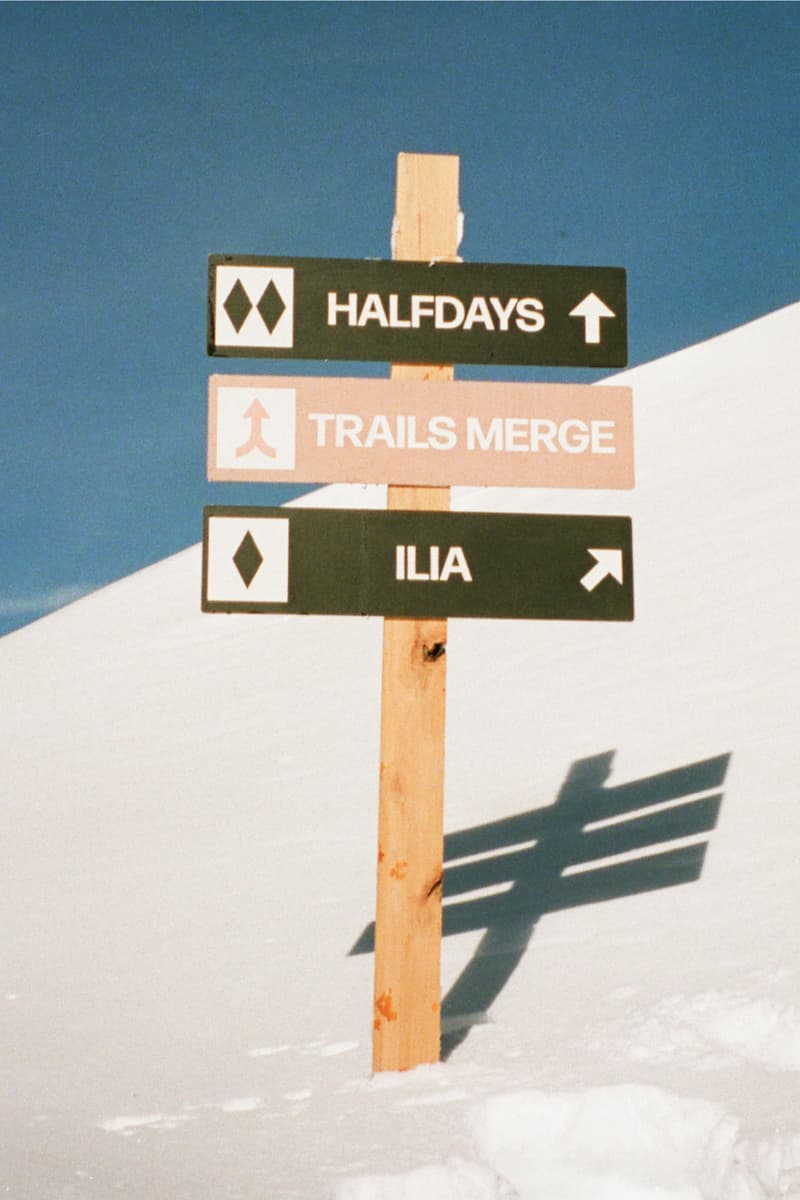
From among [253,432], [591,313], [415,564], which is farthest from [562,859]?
[253,432]

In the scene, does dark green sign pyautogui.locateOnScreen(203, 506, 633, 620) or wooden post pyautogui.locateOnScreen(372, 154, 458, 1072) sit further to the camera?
dark green sign pyautogui.locateOnScreen(203, 506, 633, 620)

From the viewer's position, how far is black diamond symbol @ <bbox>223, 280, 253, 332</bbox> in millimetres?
5129

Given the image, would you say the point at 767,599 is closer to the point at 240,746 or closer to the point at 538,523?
the point at 240,746

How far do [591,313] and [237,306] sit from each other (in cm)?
134

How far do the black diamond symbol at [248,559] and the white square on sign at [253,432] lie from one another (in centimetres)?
28

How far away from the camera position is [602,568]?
5113 mm

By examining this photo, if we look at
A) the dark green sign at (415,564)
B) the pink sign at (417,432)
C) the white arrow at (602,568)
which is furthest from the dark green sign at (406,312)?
the white arrow at (602,568)

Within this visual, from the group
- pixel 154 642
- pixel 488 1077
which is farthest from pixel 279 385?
pixel 154 642

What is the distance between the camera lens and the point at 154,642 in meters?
18.0

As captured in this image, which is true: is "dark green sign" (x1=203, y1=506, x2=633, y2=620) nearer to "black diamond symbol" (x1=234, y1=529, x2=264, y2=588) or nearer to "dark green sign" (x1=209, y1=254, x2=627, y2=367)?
"black diamond symbol" (x1=234, y1=529, x2=264, y2=588)

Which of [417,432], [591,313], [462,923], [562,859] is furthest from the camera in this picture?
[562,859]

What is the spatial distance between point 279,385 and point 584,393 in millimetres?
1138

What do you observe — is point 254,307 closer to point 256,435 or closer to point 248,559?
point 256,435

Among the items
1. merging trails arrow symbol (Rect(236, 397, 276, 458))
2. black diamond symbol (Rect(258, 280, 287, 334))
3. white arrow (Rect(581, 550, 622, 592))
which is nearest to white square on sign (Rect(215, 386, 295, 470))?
merging trails arrow symbol (Rect(236, 397, 276, 458))
